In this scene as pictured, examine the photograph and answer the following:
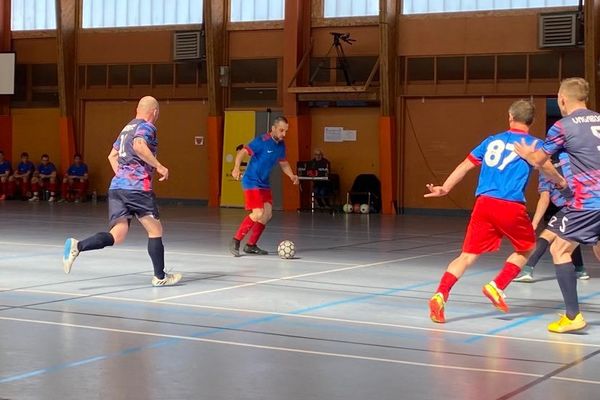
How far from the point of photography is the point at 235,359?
21.5 feet

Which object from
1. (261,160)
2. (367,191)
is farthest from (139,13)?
(261,160)

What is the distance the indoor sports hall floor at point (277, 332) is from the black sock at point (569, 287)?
0.70 ft

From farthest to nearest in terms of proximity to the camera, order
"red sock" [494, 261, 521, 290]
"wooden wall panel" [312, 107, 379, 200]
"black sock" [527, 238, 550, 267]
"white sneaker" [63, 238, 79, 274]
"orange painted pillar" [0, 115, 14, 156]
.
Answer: "orange painted pillar" [0, 115, 14, 156] < "wooden wall panel" [312, 107, 379, 200] < "black sock" [527, 238, 550, 267] < "white sneaker" [63, 238, 79, 274] < "red sock" [494, 261, 521, 290]

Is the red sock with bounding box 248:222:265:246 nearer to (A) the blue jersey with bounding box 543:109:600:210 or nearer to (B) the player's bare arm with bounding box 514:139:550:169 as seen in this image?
(B) the player's bare arm with bounding box 514:139:550:169

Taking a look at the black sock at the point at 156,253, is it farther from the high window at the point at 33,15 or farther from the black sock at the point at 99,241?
the high window at the point at 33,15

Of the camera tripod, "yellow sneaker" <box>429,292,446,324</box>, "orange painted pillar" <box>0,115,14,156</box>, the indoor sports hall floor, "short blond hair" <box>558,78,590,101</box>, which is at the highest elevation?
the camera tripod

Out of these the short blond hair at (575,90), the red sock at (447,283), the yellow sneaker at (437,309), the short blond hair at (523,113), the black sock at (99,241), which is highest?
the short blond hair at (575,90)

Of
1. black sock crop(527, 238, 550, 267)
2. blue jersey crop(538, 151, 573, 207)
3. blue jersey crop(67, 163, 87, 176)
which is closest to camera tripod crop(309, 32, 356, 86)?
blue jersey crop(67, 163, 87, 176)

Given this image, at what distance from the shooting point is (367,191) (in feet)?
92.1

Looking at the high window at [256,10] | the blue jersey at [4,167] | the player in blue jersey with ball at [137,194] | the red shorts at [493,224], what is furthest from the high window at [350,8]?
the red shorts at [493,224]

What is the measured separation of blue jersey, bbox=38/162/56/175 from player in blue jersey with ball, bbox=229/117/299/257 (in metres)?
19.1

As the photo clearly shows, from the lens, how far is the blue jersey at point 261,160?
1421 cm

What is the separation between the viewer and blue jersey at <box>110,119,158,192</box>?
10.3 m

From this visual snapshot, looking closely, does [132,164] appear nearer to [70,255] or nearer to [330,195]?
[70,255]
